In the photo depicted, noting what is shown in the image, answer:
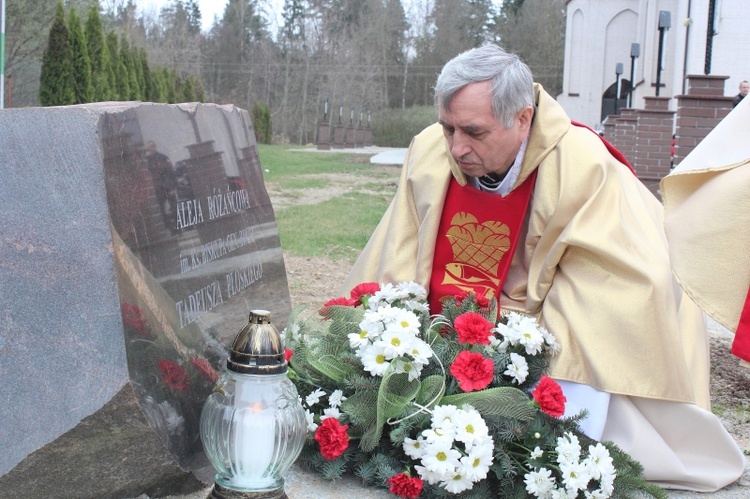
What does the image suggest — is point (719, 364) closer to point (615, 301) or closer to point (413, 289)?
point (615, 301)

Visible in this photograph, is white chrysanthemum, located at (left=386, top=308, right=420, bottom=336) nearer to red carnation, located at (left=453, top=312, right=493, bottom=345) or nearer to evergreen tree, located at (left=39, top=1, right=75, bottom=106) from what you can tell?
red carnation, located at (left=453, top=312, right=493, bottom=345)

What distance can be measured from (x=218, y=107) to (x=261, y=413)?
84.7 inches

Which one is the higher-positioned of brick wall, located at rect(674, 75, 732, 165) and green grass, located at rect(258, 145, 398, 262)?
brick wall, located at rect(674, 75, 732, 165)

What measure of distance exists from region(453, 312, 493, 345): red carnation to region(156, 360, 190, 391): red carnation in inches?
39.1

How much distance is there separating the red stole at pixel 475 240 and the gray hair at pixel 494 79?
0.36 meters

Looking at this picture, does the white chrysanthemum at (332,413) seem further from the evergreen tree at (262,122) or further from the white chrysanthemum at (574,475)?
the evergreen tree at (262,122)

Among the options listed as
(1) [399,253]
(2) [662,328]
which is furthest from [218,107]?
(2) [662,328]

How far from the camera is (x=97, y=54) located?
2359cm

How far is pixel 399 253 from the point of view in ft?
13.6

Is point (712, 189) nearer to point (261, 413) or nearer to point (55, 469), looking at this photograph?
point (261, 413)

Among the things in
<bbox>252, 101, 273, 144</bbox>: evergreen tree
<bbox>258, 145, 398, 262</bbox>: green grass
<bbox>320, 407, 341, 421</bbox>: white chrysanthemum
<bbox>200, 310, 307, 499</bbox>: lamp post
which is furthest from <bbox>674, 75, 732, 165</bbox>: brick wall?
<bbox>252, 101, 273, 144</bbox>: evergreen tree

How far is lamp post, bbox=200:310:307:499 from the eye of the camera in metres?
2.62

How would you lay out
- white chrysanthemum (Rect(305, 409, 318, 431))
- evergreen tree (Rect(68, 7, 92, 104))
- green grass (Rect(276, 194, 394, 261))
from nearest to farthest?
white chrysanthemum (Rect(305, 409, 318, 431)) < green grass (Rect(276, 194, 394, 261)) < evergreen tree (Rect(68, 7, 92, 104))

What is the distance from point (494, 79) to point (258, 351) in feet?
5.05
